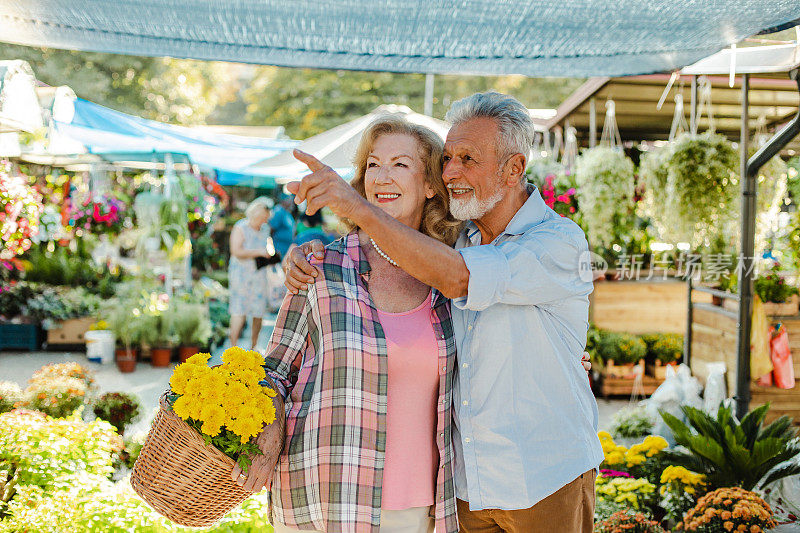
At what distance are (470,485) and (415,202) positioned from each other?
88cm

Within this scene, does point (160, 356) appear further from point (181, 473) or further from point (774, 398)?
point (181, 473)

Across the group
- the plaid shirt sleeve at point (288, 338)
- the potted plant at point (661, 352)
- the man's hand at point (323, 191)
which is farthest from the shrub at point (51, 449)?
the potted plant at point (661, 352)

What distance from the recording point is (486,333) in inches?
81.2

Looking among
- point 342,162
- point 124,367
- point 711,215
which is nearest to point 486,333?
point 711,215

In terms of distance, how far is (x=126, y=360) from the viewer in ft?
27.2

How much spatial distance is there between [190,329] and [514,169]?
24.0ft

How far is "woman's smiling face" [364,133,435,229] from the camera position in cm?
217

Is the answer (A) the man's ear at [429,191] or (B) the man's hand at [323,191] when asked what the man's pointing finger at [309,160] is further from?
(A) the man's ear at [429,191]

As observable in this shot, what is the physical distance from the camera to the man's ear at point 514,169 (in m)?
2.13

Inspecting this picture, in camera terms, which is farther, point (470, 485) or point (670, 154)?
point (670, 154)

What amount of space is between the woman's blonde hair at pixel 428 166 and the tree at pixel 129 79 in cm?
1801

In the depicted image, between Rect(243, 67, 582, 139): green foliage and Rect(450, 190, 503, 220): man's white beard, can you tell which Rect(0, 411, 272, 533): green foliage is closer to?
Rect(450, 190, 503, 220): man's white beard

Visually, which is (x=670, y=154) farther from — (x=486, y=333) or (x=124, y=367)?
(x=124, y=367)

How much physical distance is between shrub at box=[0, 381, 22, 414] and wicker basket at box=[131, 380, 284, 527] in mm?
2799
